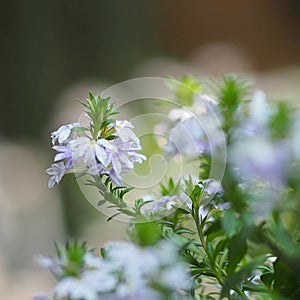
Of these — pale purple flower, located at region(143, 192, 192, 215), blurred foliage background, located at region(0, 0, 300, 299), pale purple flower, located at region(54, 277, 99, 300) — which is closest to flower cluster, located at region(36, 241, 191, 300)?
pale purple flower, located at region(54, 277, 99, 300)

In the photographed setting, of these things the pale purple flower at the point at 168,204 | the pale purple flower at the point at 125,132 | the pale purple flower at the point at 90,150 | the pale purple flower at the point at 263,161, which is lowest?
the pale purple flower at the point at 263,161

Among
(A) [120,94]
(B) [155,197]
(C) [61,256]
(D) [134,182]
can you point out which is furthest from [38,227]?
(C) [61,256]

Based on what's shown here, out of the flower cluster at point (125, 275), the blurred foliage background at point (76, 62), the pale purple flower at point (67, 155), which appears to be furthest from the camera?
the blurred foliage background at point (76, 62)

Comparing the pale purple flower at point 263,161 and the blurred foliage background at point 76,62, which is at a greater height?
the blurred foliage background at point 76,62

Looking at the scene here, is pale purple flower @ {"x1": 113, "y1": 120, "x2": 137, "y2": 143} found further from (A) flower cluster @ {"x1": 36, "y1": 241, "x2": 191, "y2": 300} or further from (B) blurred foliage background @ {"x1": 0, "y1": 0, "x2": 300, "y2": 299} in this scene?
(B) blurred foliage background @ {"x1": 0, "y1": 0, "x2": 300, "y2": 299}

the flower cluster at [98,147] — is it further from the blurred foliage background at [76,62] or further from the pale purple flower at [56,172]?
the blurred foliage background at [76,62]

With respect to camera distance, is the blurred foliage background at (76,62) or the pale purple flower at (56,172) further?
the blurred foliage background at (76,62)

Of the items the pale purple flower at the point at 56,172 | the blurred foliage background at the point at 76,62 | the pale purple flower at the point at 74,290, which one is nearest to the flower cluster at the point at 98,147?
the pale purple flower at the point at 56,172

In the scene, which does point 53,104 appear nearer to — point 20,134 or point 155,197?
point 20,134
